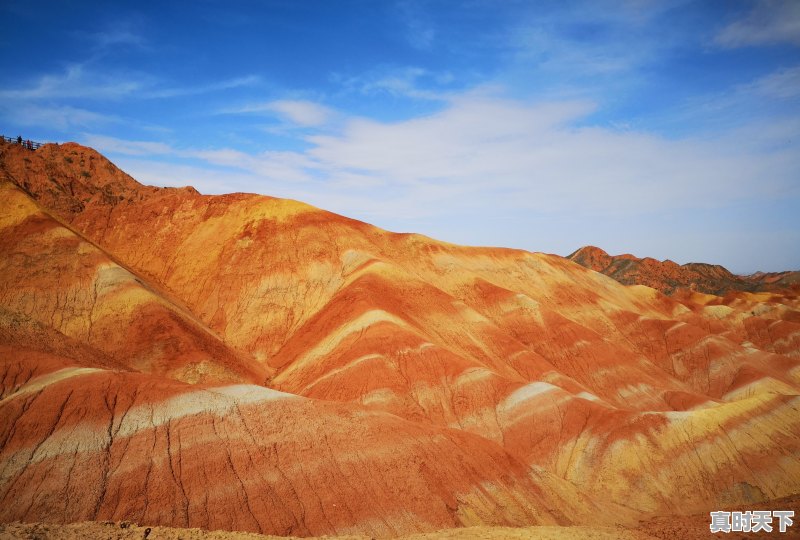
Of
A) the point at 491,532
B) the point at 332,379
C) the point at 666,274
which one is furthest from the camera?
the point at 666,274

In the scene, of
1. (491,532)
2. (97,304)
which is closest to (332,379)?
(491,532)

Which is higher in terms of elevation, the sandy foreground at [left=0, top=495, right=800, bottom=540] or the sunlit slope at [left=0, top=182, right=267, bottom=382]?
the sunlit slope at [left=0, top=182, right=267, bottom=382]

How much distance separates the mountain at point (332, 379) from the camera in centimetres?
2397

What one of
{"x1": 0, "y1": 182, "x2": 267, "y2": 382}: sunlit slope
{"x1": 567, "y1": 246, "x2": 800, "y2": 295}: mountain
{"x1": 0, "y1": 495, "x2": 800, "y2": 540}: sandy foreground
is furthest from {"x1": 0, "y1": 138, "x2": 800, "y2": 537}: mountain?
{"x1": 567, "y1": 246, "x2": 800, "y2": 295}: mountain

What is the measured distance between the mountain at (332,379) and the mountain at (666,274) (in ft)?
162

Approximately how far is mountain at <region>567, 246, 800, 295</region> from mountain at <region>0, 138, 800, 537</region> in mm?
49270

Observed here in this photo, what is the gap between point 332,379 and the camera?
4609 cm

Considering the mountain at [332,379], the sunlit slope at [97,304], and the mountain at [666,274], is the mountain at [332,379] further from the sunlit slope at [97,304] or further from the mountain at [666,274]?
the mountain at [666,274]

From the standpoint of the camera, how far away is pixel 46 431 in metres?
24.0

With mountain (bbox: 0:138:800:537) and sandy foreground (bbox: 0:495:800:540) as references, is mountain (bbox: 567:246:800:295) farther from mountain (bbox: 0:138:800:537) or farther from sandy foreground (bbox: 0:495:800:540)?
sandy foreground (bbox: 0:495:800:540)

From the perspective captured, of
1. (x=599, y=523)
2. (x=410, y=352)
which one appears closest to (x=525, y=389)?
(x=410, y=352)

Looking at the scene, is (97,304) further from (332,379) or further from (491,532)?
(491,532)

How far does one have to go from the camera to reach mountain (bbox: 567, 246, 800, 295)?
152m

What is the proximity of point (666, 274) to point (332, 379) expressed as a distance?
139066 millimetres
